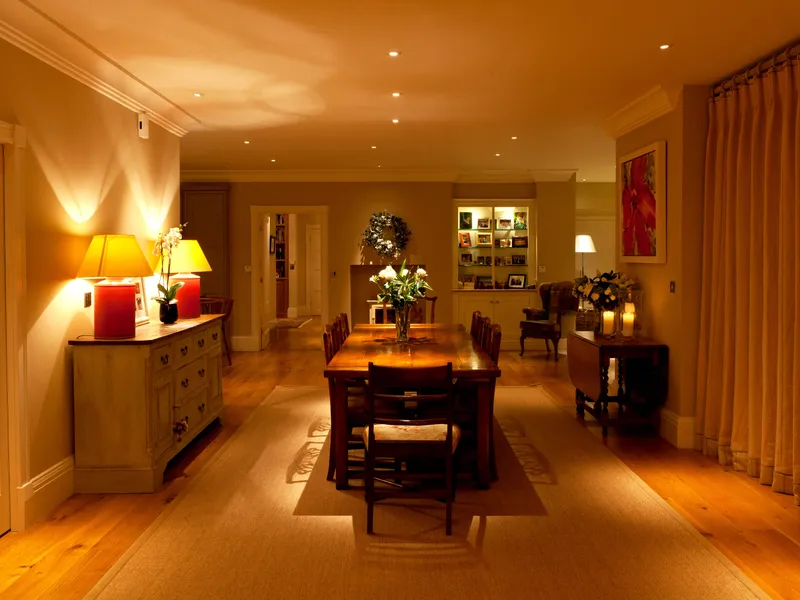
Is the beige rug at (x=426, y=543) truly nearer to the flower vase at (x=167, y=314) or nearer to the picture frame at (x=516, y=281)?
the flower vase at (x=167, y=314)

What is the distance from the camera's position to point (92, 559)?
10.3 ft

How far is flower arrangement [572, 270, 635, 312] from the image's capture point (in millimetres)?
5488

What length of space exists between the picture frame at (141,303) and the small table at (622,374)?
3.34 m

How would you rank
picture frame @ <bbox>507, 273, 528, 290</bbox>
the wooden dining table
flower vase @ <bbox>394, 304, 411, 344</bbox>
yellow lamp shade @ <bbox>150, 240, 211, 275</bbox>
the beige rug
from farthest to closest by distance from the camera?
picture frame @ <bbox>507, 273, 528, 290</bbox>, yellow lamp shade @ <bbox>150, 240, 211, 275</bbox>, flower vase @ <bbox>394, 304, 411, 344</bbox>, the wooden dining table, the beige rug

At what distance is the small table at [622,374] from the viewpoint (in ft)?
16.8

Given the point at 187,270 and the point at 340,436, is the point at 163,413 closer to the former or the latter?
the point at 340,436

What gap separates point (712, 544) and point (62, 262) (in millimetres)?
3744

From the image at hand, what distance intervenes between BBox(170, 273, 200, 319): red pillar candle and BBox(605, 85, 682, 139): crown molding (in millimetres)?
3686

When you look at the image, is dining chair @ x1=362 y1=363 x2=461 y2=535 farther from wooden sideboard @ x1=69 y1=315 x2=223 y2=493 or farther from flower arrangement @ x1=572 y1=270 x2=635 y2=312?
flower arrangement @ x1=572 y1=270 x2=635 y2=312

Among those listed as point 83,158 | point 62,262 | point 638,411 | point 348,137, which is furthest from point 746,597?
point 348,137

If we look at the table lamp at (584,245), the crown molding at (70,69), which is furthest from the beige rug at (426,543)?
the table lamp at (584,245)

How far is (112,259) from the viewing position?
13.3 ft

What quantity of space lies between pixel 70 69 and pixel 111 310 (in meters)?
1.44

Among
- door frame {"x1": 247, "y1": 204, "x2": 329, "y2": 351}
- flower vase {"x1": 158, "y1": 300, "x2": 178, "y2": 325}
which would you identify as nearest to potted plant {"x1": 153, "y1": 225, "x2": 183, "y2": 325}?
flower vase {"x1": 158, "y1": 300, "x2": 178, "y2": 325}
